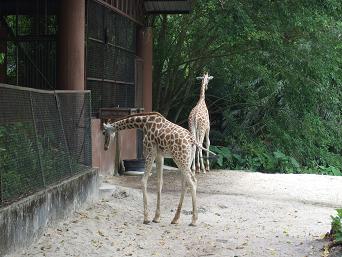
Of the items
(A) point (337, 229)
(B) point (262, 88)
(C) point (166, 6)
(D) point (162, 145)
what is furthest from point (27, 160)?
(B) point (262, 88)

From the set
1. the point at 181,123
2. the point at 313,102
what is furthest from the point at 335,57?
the point at 181,123

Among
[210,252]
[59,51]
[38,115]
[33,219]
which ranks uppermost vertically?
[59,51]

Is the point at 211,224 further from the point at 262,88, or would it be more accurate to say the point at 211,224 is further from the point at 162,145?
the point at 262,88

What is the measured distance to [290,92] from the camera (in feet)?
55.3

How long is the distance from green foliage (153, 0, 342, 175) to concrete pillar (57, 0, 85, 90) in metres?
3.96

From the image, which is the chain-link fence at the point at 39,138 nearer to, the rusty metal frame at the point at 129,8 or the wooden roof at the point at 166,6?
the rusty metal frame at the point at 129,8

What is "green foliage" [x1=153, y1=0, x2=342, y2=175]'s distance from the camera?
15.1 metres

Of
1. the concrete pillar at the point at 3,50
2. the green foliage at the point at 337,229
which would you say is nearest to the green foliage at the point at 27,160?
the green foliage at the point at 337,229

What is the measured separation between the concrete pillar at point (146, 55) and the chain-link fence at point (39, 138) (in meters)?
5.61

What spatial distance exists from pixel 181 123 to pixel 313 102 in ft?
18.9

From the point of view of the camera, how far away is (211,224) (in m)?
9.07

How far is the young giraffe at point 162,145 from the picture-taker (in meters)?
8.61

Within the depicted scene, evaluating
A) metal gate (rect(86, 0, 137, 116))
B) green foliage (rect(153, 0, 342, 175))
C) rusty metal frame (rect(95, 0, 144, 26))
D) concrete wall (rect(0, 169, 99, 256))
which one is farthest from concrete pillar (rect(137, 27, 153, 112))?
concrete wall (rect(0, 169, 99, 256))

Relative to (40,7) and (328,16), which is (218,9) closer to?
(328,16)
